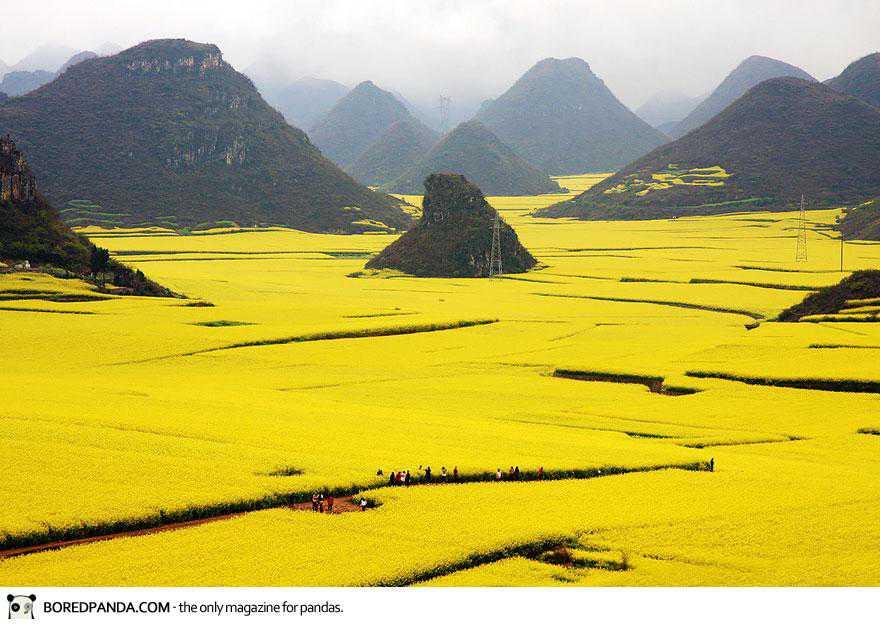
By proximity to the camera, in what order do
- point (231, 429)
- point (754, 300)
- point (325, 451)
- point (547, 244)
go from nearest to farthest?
point (325, 451), point (231, 429), point (754, 300), point (547, 244)

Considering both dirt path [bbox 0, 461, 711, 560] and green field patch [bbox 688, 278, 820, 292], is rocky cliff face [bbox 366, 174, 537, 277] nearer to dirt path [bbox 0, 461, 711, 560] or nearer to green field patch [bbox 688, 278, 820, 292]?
green field patch [bbox 688, 278, 820, 292]

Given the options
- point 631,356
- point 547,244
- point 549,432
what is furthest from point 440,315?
point 547,244

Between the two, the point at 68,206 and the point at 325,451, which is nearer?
the point at 325,451

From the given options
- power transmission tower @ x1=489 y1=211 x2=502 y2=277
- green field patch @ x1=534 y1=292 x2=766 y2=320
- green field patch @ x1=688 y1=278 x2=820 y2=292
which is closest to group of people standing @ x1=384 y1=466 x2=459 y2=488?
green field patch @ x1=534 y1=292 x2=766 y2=320

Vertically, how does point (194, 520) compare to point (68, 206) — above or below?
below

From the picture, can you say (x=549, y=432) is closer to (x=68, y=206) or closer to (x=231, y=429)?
(x=231, y=429)

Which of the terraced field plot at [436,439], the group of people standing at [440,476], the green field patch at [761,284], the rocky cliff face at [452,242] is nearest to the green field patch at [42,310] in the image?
the terraced field plot at [436,439]

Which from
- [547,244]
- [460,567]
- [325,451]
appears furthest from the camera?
[547,244]
